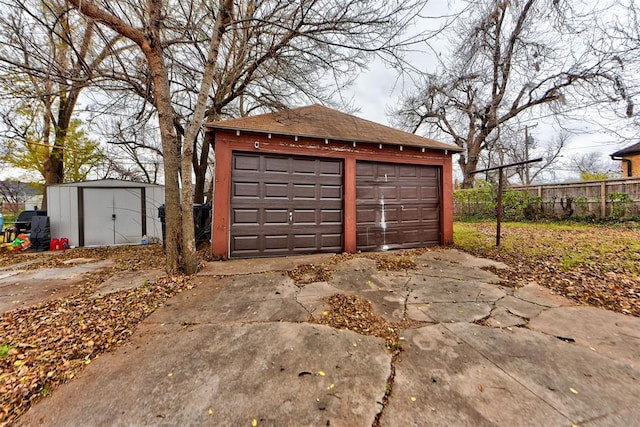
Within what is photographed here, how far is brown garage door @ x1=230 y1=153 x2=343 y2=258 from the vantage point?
520cm

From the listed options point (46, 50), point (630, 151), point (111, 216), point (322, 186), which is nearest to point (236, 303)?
point (322, 186)

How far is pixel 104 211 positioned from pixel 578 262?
1215cm

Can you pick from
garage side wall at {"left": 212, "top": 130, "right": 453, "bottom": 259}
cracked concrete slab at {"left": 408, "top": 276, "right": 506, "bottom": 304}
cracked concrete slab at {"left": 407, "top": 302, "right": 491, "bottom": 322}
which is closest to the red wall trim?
garage side wall at {"left": 212, "top": 130, "right": 453, "bottom": 259}

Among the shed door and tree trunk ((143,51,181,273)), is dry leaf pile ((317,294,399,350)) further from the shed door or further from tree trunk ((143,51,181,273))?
the shed door

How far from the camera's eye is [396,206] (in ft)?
20.7

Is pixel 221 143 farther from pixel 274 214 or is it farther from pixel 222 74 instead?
pixel 222 74

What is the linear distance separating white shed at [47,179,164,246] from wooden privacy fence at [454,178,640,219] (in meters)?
14.7

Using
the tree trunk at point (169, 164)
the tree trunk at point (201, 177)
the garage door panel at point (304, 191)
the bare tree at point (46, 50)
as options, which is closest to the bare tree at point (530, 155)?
the garage door panel at point (304, 191)

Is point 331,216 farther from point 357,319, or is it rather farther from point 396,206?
point 357,319

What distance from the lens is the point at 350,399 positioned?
62.6 inches

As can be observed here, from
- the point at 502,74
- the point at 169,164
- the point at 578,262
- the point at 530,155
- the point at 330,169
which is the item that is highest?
the point at 502,74

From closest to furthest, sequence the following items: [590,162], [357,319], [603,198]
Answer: [357,319] → [603,198] → [590,162]

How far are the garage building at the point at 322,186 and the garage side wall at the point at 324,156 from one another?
2 centimetres

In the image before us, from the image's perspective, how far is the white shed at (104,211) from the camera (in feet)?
23.7
